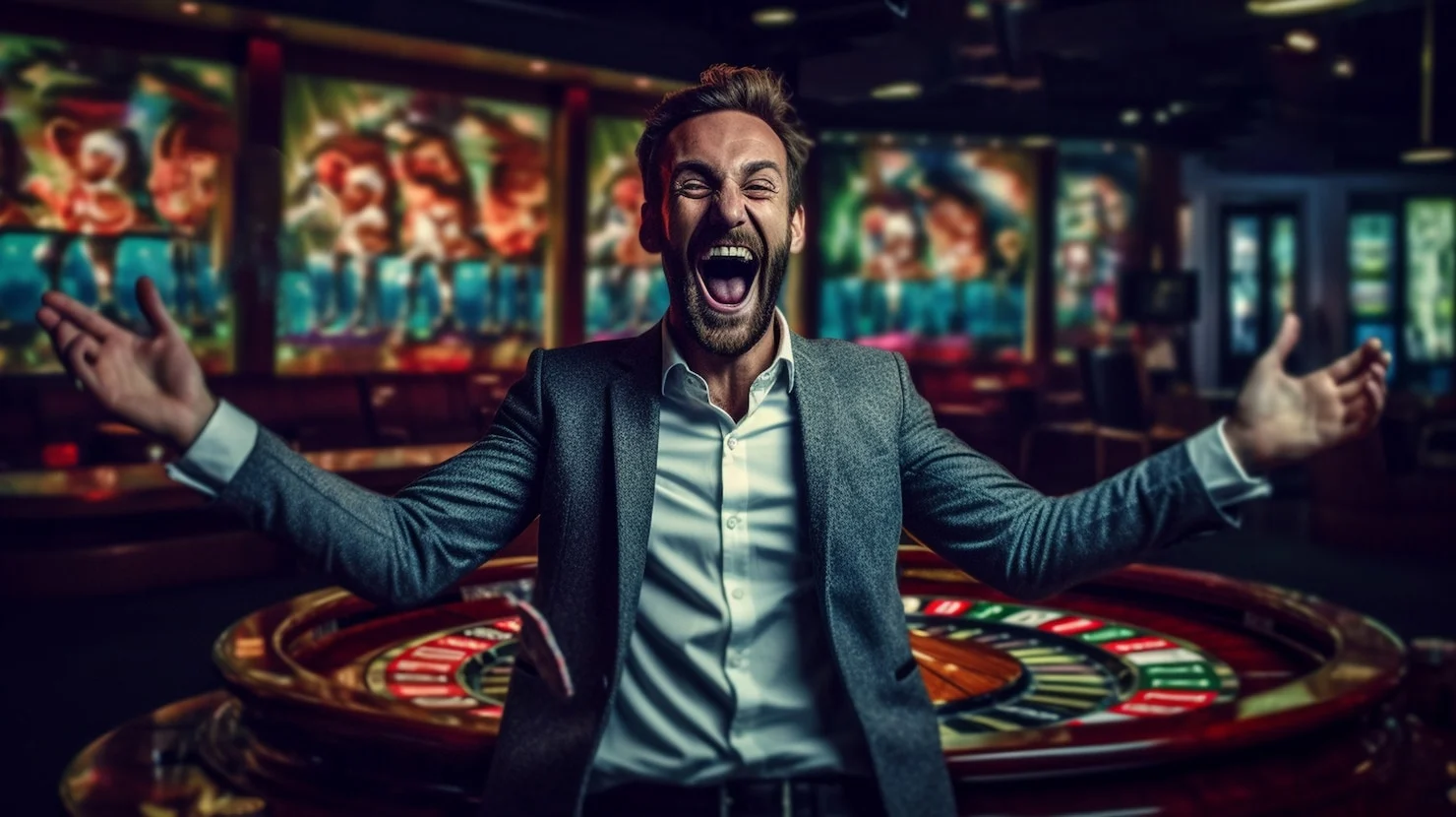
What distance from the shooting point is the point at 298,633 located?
2.01 meters

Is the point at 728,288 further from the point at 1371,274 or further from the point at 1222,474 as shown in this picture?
the point at 1371,274

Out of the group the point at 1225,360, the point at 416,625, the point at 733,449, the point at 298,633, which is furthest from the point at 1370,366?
the point at 1225,360

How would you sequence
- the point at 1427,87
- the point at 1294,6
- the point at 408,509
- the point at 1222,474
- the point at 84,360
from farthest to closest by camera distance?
the point at 1427,87 → the point at 1294,6 → the point at 408,509 → the point at 1222,474 → the point at 84,360

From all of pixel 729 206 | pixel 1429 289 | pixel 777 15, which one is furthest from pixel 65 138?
pixel 1429 289

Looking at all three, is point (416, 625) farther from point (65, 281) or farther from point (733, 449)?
point (65, 281)

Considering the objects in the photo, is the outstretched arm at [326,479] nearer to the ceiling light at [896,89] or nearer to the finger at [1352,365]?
the finger at [1352,365]

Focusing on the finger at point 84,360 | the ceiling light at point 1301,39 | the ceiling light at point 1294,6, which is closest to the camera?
the finger at point 84,360

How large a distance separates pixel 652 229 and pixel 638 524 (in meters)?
0.31

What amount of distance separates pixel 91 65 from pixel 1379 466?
281 inches

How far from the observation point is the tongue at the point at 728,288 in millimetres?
1309

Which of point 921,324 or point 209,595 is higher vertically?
point 921,324

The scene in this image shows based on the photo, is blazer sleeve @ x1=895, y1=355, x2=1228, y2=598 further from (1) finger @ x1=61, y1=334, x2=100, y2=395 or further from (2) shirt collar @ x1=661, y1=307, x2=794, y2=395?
(1) finger @ x1=61, y1=334, x2=100, y2=395

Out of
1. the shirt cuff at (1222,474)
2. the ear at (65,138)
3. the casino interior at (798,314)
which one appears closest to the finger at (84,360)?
the casino interior at (798,314)

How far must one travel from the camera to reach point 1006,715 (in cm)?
182
